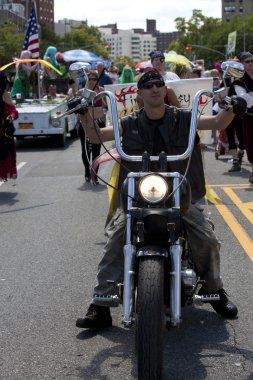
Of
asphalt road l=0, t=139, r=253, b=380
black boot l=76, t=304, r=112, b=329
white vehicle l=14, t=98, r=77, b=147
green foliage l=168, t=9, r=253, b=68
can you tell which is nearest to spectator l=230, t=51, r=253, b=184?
asphalt road l=0, t=139, r=253, b=380

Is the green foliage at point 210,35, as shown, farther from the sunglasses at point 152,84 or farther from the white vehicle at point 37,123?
the sunglasses at point 152,84

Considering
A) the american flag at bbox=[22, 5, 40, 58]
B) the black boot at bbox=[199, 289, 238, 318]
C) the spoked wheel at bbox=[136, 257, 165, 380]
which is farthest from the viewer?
the american flag at bbox=[22, 5, 40, 58]

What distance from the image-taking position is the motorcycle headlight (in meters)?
3.96

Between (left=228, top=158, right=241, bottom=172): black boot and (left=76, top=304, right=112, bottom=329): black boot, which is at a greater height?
(left=76, top=304, right=112, bottom=329): black boot

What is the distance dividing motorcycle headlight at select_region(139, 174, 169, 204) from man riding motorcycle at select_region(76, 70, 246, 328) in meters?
0.70

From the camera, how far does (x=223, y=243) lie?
759 centimetres

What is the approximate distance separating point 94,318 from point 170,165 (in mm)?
1143

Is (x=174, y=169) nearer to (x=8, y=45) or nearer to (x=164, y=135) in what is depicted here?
(x=164, y=135)

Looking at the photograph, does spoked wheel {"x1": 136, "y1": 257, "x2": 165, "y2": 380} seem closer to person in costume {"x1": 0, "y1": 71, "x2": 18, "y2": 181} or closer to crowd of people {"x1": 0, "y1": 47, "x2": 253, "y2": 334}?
crowd of people {"x1": 0, "y1": 47, "x2": 253, "y2": 334}

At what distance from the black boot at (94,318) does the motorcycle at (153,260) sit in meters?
0.76

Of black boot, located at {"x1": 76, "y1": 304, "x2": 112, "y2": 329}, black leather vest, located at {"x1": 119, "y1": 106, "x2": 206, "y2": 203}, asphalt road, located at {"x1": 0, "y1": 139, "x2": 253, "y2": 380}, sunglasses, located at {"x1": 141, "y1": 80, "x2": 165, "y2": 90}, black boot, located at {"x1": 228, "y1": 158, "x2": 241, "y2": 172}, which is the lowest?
black boot, located at {"x1": 228, "y1": 158, "x2": 241, "y2": 172}

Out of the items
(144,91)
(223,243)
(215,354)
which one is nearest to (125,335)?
(215,354)

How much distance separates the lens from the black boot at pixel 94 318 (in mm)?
4992

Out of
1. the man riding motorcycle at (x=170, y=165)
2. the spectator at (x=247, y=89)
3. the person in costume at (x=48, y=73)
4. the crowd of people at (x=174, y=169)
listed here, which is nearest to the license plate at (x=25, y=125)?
the person in costume at (x=48, y=73)
